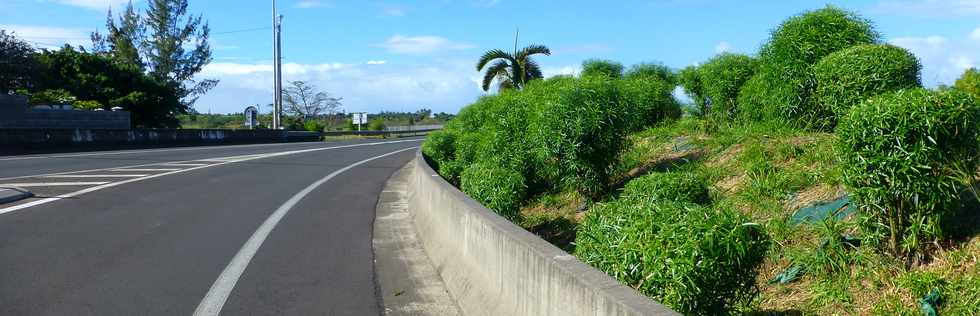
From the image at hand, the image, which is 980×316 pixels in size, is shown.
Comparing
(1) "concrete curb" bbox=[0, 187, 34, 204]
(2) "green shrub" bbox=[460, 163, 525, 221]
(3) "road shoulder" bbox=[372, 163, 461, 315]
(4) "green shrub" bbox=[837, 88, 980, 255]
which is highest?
(4) "green shrub" bbox=[837, 88, 980, 255]

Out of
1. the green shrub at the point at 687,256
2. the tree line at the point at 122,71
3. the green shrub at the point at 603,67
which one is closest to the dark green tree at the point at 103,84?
the tree line at the point at 122,71

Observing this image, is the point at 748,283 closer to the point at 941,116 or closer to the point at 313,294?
the point at 941,116

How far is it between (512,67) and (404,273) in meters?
17.6

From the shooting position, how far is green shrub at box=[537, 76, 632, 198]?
1008 cm

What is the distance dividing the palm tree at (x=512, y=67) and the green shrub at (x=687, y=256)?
19.6 metres

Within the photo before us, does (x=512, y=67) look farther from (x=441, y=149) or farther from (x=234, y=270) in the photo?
(x=234, y=270)

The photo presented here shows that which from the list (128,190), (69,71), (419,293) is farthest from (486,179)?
(69,71)

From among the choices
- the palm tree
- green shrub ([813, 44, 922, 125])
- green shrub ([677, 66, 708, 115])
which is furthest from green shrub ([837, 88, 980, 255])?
the palm tree

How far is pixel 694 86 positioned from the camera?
44.4 ft

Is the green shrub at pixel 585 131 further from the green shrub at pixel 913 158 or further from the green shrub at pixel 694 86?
the green shrub at pixel 913 158

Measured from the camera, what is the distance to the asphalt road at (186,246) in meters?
6.76

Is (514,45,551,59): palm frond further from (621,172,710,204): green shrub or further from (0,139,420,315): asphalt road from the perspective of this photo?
(621,172,710,204): green shrub

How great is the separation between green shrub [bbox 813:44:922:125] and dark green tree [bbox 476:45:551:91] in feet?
54.6

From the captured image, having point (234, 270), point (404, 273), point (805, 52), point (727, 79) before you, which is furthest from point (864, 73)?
point (234, 270)
